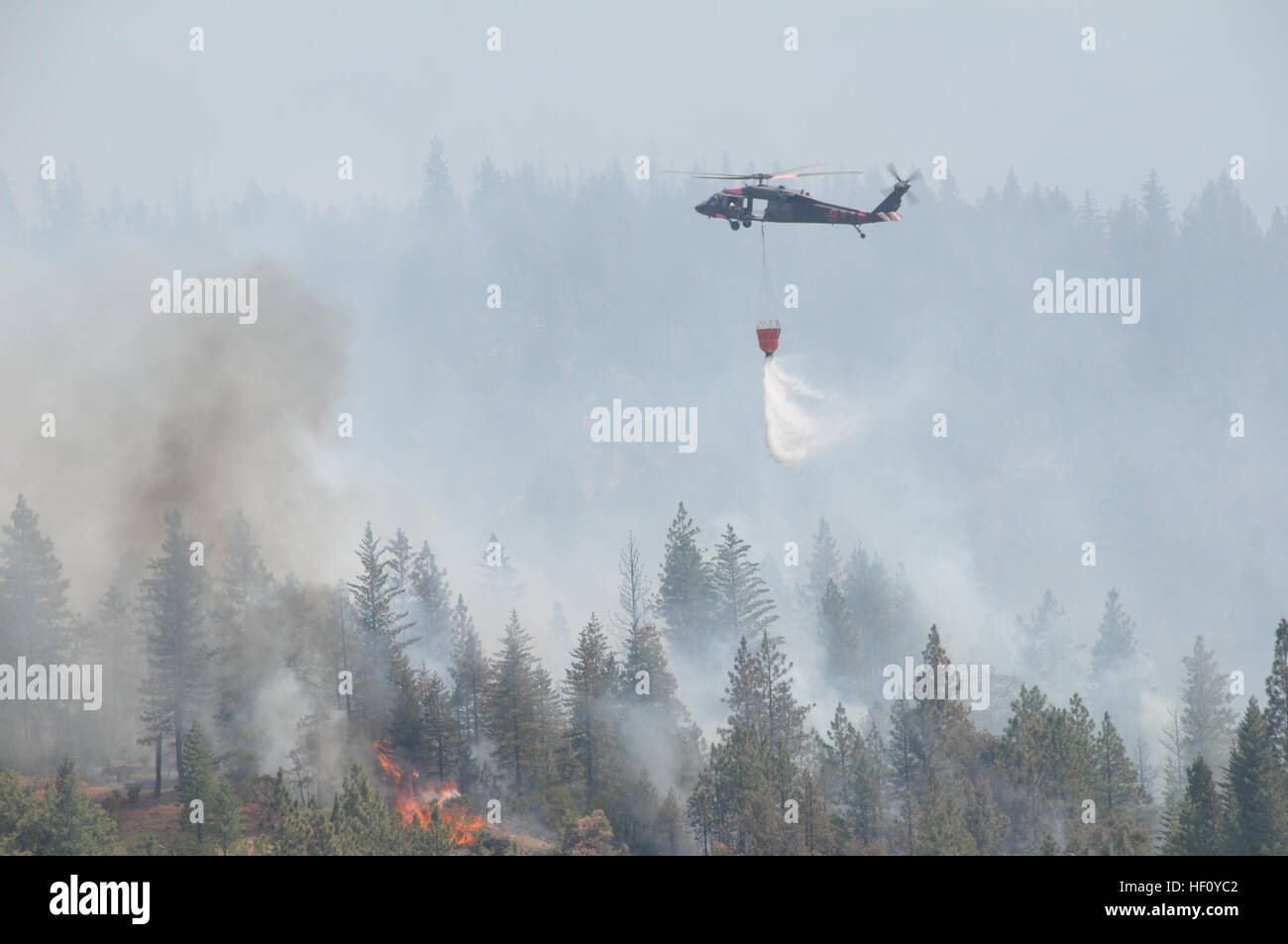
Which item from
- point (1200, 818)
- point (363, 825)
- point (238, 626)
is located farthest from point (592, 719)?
point (1200, 818)

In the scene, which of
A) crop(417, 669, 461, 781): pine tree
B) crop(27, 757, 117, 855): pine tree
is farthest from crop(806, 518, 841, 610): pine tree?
crop(27, 757, 117, 855): pine tree

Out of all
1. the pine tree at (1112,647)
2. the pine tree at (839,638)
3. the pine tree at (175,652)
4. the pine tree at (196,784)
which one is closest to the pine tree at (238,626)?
the pine tree at (175,652)

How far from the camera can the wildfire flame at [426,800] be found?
78.8 meters

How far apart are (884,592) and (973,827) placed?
4863cm

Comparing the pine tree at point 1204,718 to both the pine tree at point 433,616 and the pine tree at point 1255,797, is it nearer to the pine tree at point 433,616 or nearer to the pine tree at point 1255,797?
the pine tree at point 1255,797

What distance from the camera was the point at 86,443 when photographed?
16088 centimetres

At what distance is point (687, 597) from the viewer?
107m

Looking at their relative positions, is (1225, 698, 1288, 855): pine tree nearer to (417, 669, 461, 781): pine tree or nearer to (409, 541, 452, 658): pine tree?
(417, 669, 461, 781): pine tree

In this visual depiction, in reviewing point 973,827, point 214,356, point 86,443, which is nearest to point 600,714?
point 973,827

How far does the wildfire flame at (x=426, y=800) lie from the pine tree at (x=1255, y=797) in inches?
1484

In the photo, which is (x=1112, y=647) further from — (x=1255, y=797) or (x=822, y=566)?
→ (x=1255, y=797)

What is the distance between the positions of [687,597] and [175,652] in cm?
3620
